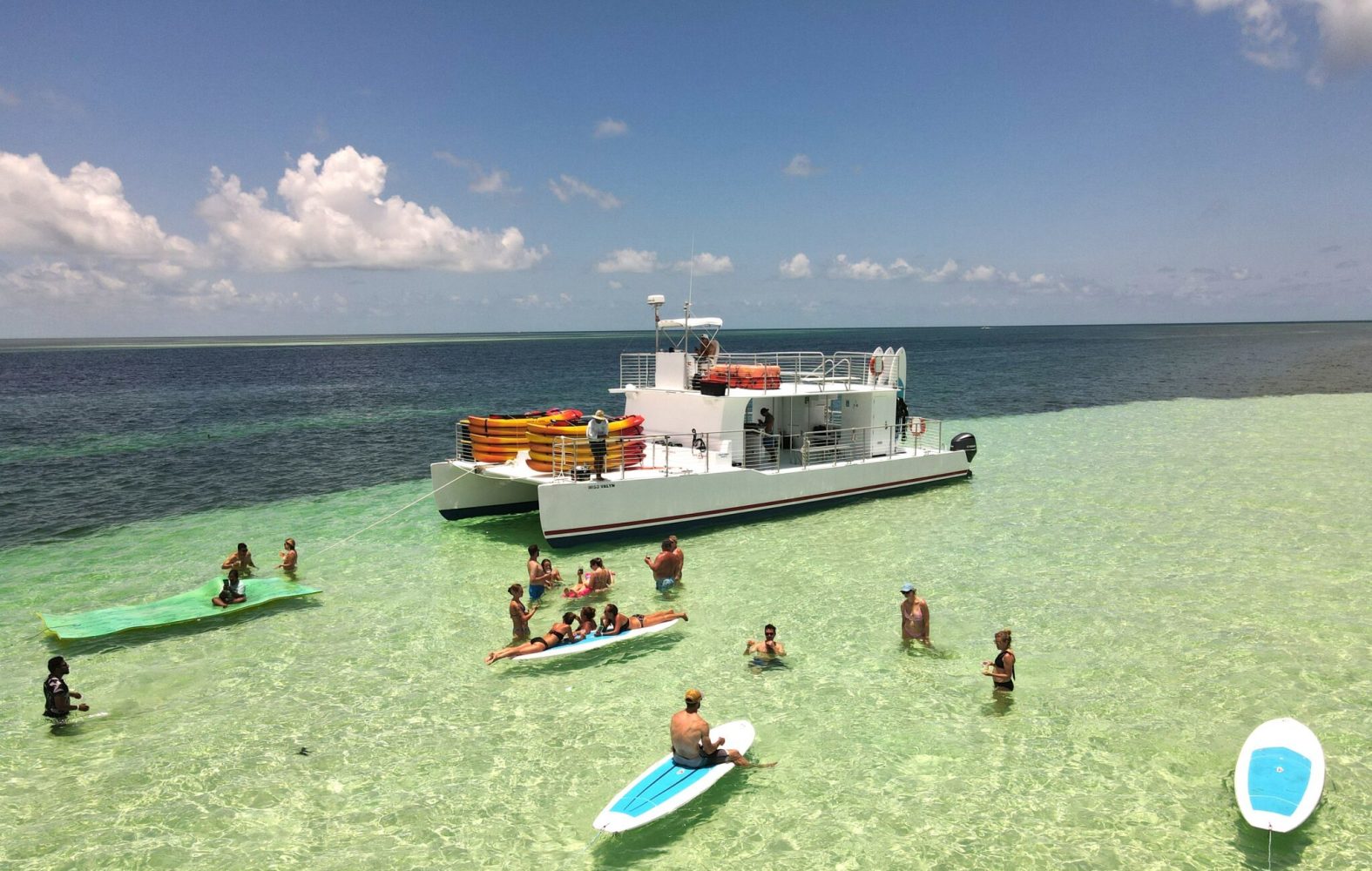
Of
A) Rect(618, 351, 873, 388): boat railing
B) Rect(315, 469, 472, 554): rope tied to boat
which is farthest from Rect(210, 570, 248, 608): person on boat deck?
Rect(618, 351, 873, 388): boat railing

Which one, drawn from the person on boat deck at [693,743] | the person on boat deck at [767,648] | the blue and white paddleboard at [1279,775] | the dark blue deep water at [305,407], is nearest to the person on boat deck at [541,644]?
the person on boat deck at [767,648]

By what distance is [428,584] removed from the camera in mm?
14078

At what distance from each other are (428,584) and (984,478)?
17578 mm

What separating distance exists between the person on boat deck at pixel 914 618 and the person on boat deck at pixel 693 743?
4286 millimetres

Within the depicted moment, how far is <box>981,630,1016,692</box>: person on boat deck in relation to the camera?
942 centimetres

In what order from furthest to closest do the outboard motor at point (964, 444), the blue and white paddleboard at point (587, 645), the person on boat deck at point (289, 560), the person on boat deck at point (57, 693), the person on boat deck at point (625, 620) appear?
the outboard motor at point (964, 444) → the person on boat deck at point (289, 560) → the person on boat deck at point (625, 620) → the blue and white paddleboard at point (587, 645) → the person on boat deck at point (57, 693)

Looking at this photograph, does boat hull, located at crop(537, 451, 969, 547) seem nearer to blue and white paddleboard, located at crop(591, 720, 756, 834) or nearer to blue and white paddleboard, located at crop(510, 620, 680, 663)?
blue and white paddleboard, located at crop(510, 620, 680, 663)

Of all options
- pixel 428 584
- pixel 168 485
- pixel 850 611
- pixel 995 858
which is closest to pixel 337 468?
pixel 168 485

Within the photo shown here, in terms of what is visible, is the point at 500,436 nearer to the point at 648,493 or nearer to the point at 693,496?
the point at 648,493

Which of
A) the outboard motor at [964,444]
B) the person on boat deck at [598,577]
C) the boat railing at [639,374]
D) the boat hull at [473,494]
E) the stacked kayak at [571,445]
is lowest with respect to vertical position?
the person on boat deck at [598,577]

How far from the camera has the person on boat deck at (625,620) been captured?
1120cm

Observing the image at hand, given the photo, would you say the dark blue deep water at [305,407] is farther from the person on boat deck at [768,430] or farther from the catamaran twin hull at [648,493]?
the person on boat deck at [768,430]

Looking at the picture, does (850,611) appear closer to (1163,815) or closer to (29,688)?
(1163,815)

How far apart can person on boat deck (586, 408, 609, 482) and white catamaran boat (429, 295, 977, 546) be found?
14 cm
